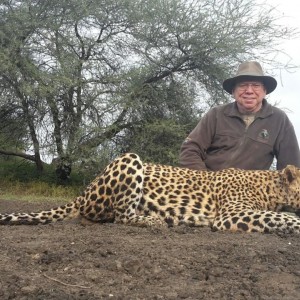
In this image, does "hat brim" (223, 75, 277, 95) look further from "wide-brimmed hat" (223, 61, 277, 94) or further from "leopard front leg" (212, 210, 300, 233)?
"leopard front leg" (212, 210, 300, 233)

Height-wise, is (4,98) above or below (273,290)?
above

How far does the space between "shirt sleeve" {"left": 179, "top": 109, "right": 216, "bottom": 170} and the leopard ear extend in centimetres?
108

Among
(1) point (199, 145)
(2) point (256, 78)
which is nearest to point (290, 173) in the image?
(1) point (199, 145)

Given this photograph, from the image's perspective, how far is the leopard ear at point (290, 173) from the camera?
6035 millimetres

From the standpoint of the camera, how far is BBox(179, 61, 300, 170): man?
22.6 feet

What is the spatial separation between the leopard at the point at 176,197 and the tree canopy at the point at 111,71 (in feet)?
34.7

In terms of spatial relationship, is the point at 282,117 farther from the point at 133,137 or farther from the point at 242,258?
the point at 133,137

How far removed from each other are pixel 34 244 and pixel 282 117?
3587mm

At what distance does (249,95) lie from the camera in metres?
6.87

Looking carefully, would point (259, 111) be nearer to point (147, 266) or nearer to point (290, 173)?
point (290, 173)

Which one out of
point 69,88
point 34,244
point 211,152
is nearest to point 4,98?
point 69,88

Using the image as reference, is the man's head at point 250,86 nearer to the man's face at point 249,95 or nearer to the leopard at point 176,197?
the man's face at point 249,95

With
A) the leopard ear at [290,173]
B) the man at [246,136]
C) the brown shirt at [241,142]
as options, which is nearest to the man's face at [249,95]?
the man at [246,136]

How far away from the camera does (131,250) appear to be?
423 cm
